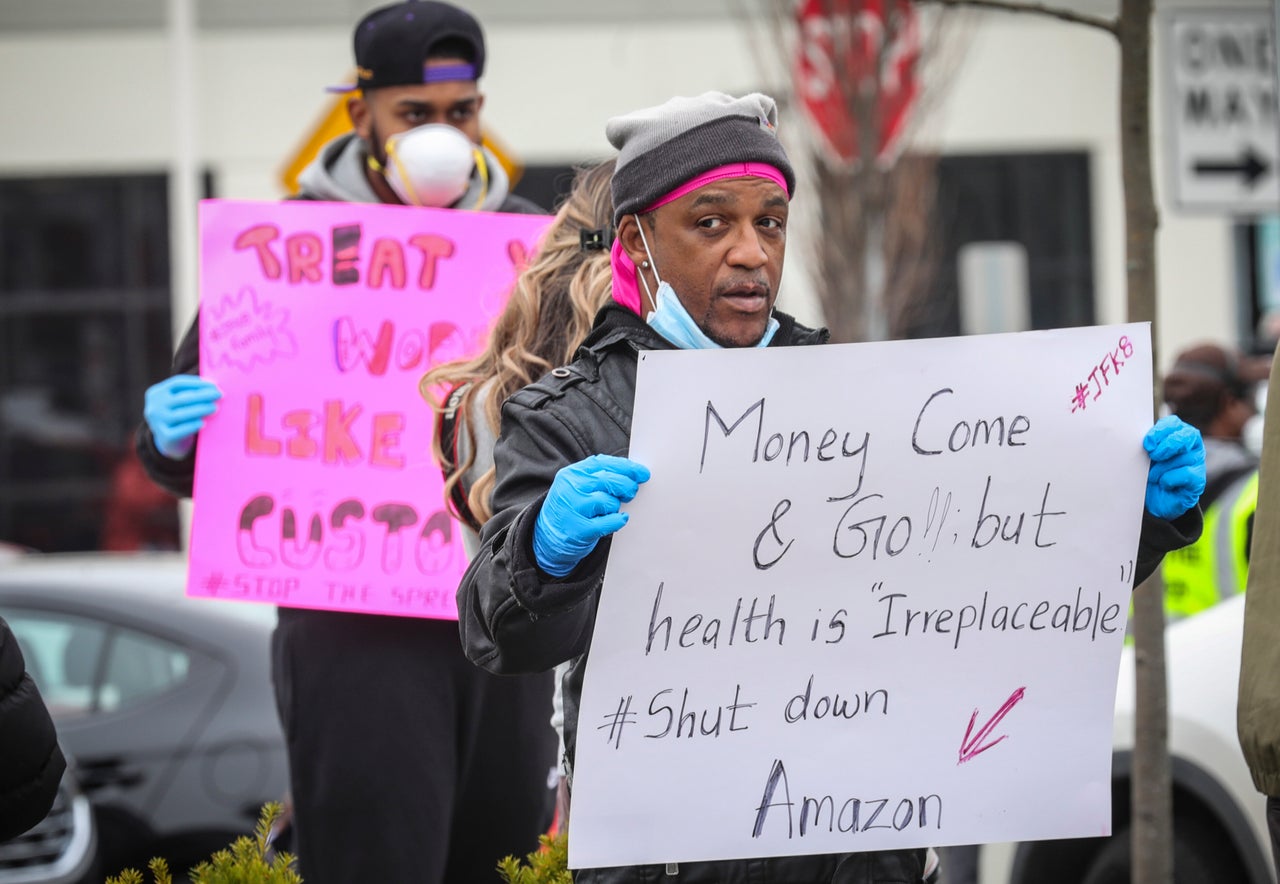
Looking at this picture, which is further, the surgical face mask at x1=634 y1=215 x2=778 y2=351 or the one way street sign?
the one way street sign

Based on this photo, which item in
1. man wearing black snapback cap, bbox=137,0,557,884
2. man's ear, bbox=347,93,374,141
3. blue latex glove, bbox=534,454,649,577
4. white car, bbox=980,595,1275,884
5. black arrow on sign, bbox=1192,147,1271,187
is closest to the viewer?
blue latex glove, bbox=534,454,649,577

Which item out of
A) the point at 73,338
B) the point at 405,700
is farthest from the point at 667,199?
the point at 73,338

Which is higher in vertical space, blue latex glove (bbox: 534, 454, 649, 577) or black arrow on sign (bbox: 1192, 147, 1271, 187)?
→ black arrow on sign (bbox: 1192, 147, 1271, 187)

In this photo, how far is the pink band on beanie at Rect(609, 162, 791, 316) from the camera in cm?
235

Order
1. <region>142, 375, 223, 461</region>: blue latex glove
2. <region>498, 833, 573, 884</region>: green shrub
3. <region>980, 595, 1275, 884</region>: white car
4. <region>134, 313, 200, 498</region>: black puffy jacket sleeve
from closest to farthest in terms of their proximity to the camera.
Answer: <region>498, 833, 573, 884</region>: green shrub, <region>142, 375, 223, 461</region>: blue latex glove, <region>134, 313, 200, 498</region>: black puffy jacket sleeve, <region>980, 595, 1275, 884</region>: white car

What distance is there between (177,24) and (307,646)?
10.5m

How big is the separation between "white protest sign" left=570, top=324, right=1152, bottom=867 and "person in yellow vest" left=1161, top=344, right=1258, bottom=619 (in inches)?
87.1

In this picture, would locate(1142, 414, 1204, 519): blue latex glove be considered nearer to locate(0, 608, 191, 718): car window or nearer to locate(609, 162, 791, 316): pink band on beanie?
locate(609, 162, 791, 316): pink band on beanie

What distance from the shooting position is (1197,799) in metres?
4.46

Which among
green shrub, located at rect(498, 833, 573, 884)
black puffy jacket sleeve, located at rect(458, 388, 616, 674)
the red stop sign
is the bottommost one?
green shrub, located at rect(498, 833, 573, 884)

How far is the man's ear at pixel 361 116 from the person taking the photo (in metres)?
3.64

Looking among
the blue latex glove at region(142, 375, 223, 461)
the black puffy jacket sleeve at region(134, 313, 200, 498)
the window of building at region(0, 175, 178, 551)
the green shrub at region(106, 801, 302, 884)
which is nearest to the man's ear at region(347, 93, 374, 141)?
the black puffy jacket sleeve at region(134, 313, 200, 498)

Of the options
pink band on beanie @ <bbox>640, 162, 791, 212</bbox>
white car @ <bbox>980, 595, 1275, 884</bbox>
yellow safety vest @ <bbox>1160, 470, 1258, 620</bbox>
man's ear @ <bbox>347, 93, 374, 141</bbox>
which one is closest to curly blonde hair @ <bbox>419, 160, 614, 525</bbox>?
pink band on beanie @ <bbox>640, 162, 791, 212</bbox>

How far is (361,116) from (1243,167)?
3269 millimetres
